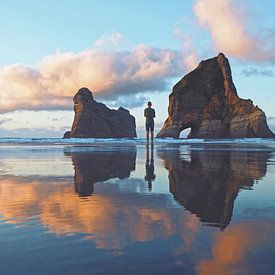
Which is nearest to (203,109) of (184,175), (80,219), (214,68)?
(214,68)

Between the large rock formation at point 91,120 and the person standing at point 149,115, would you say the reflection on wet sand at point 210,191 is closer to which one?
the person standing at point 149,115

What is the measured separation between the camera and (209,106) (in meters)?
79.7

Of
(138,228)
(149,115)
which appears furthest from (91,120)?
(138,228)

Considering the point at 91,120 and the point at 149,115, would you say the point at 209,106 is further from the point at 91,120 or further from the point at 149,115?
the point at 149,115

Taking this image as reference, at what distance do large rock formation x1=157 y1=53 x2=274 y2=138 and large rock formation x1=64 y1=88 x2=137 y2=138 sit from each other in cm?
2702

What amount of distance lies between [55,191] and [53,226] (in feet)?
9.91

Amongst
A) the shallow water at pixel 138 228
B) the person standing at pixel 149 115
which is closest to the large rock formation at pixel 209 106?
the person standing at pixel 149 115

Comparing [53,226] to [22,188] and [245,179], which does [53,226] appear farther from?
[245,179]

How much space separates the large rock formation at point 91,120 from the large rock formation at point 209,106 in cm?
2702

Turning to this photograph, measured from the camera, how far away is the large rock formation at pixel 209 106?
7412 cm

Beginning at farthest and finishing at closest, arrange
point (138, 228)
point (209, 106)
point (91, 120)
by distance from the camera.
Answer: point (91, 120) → point (209, 106) → point (138, 228)

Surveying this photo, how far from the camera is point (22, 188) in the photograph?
323 inches

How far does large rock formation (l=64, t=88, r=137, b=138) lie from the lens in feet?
324

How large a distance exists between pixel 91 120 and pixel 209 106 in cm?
3663
